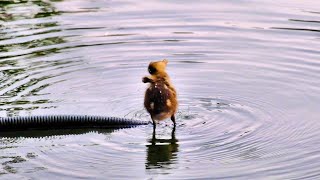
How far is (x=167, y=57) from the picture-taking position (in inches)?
451

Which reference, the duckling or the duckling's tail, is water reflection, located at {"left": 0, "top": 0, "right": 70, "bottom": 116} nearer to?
the duckling's tail

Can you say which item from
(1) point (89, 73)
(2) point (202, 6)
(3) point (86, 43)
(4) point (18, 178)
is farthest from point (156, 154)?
(2) point (202, 6)

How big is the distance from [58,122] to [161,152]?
4.37 ft

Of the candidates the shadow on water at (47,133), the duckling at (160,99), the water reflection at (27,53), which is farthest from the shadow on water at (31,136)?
the duckling at (160,99)

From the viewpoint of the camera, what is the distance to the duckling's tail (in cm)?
903

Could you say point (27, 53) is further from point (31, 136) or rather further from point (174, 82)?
point (31, 136)

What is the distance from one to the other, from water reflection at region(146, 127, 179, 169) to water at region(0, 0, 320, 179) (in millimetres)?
16

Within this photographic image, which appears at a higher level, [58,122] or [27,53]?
[27,53]

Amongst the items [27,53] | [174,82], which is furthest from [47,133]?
[27,53]

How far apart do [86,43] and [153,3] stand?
90.6 inches

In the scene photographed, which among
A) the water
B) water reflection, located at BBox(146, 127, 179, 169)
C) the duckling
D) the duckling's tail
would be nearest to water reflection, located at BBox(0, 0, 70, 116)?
the water

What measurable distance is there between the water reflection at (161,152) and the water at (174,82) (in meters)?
0.02

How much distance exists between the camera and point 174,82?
34.0ft

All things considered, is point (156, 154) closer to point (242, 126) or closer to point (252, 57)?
point (242, 126)
